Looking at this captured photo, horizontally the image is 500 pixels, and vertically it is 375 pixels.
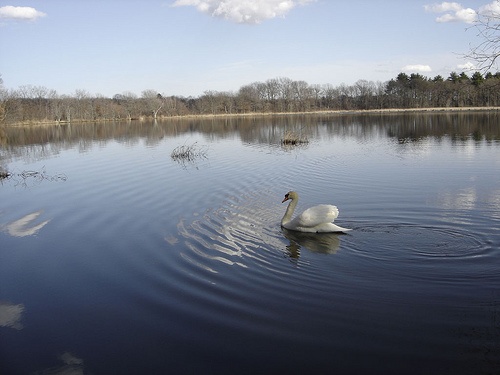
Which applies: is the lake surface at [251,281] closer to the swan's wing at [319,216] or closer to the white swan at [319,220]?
the white swan at [319,220]

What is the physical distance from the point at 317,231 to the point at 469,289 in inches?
151

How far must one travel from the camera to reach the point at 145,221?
40.4 ft

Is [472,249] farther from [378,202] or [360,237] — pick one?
[378,202]

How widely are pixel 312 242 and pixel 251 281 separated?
8.38 ft

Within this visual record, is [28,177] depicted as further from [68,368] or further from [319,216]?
[68,368]

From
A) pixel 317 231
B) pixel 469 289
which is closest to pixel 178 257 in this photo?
pixel 317 231

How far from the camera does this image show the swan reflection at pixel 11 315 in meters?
6.77

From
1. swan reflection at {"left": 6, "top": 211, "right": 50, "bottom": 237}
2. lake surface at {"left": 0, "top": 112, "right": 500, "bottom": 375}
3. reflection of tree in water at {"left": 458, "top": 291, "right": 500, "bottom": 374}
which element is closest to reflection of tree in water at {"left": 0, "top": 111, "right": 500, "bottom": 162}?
swan reflection at {"left": 6, "top": 211, "right": 50, "bottom": 237}

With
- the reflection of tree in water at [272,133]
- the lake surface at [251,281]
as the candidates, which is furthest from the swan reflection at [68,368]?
the reflection of tree in water at [272,133]

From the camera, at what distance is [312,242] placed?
32.1ft

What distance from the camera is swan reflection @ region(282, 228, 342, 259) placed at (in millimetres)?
9234

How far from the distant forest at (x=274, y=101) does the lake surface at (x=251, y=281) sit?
8509 centimetres

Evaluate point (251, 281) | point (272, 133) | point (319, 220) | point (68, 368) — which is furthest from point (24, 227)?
point (272, 133)

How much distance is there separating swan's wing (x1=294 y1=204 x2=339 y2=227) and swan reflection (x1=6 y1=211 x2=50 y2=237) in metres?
7.28
